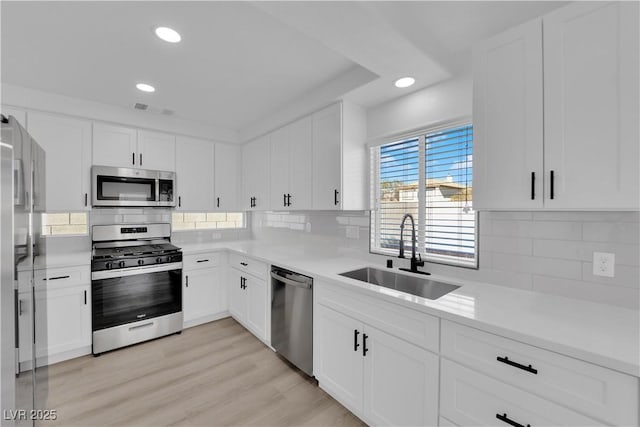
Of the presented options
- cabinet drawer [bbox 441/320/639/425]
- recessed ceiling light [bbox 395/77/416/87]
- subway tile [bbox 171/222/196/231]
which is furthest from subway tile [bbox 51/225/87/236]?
cabinet drawer [bbox 441/320/639/425]

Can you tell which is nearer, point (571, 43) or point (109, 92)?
point (571, 43)

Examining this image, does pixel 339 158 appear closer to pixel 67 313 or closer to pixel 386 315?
pixel 386 315

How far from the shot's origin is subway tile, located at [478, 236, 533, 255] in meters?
1.70

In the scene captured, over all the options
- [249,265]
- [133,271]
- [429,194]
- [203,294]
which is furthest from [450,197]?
[133,271]

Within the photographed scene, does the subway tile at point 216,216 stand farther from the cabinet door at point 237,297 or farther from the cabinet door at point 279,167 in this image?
the cabinet door at point 279,167

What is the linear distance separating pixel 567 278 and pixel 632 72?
3.46ft

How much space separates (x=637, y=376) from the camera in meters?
0.89

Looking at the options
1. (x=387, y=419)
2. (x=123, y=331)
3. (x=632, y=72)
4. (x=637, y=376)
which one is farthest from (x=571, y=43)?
(x=123, y=331)

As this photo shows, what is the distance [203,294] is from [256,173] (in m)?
1.65

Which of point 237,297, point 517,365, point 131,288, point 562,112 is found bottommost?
point 237,297

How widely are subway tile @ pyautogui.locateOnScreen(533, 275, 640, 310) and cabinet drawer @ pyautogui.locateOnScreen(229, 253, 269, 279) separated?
2.16m

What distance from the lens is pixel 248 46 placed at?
74.7 inches

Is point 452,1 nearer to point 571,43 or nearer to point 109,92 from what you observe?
point 571,43

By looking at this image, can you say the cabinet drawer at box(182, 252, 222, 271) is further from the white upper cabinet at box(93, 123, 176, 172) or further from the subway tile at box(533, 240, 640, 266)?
the subway tile at box(533, 240, 640, 266)
